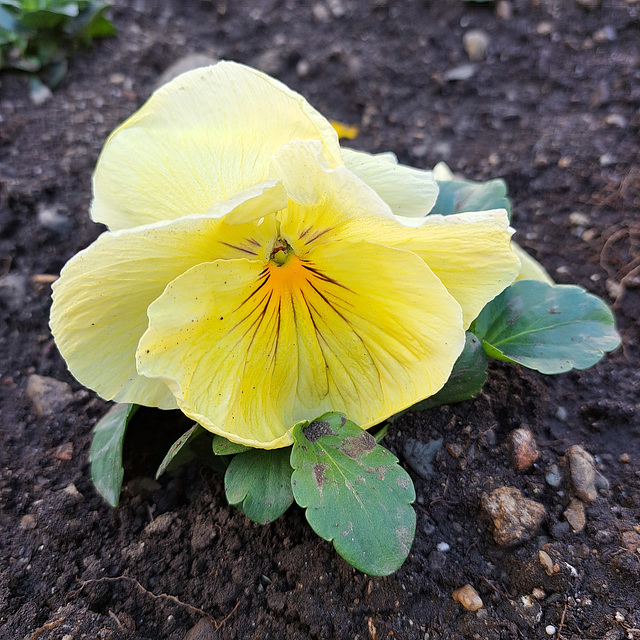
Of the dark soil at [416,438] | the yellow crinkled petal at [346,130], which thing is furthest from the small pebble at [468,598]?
the yellow crinkled petal at [346,130]

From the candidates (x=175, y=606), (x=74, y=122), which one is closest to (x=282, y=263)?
(x=175, y=606)

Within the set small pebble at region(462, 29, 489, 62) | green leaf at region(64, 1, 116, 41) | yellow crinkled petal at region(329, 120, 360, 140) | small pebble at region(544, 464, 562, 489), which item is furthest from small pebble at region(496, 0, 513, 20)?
small pebble at region(544, 464, 562, 489)

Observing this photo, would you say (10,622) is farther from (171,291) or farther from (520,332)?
(520,332)

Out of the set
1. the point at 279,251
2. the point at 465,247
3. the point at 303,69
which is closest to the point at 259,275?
the point at 279,251

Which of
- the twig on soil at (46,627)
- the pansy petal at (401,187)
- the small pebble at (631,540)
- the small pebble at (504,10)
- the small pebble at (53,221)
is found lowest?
the twig on soil at (46,627)

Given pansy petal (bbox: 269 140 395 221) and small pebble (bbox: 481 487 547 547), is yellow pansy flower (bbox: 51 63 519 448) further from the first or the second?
small pebble (bbox: 481 487 547 547)

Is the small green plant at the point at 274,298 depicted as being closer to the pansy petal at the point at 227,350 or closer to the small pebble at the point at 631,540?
the pansy petal at the point at 227,350
